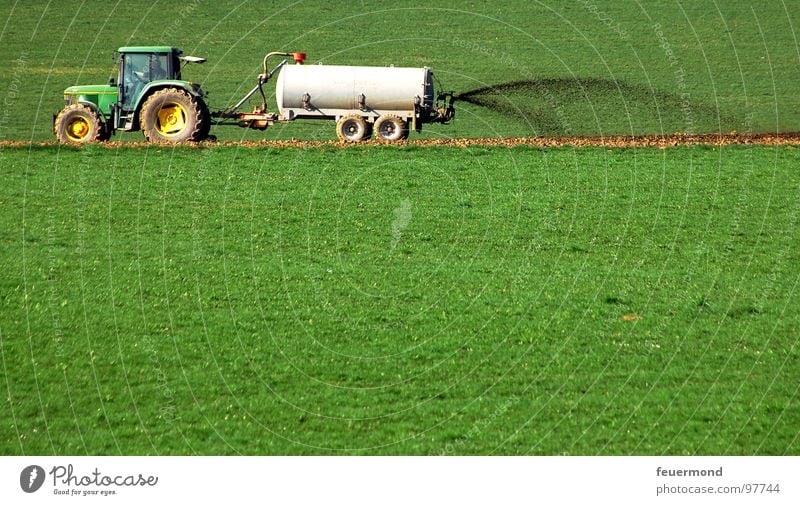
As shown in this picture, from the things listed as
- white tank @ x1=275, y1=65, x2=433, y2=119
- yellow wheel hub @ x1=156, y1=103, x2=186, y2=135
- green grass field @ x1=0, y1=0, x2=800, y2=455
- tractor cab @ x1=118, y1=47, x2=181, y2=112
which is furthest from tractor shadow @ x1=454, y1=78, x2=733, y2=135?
yellow wheel hub @ x1=156, y1=103, x2=186, y2=135

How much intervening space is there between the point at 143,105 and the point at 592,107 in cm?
2431

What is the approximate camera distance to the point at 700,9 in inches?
2537

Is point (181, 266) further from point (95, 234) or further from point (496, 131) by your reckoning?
point (496, 131)

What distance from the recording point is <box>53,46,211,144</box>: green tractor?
109 ft

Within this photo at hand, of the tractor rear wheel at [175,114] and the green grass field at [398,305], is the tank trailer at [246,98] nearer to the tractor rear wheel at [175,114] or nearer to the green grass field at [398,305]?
the tractor rear wheel at [175,114]

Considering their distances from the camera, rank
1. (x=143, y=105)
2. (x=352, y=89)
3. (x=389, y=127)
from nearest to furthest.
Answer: (x=143, y=105) < (x=352, y=89) < (x=389, y=127)

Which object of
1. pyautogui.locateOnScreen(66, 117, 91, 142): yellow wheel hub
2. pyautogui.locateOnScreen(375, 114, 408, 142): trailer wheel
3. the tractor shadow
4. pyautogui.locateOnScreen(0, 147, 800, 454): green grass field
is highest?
the tractor shadow

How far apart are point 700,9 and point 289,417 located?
57086 millimetres

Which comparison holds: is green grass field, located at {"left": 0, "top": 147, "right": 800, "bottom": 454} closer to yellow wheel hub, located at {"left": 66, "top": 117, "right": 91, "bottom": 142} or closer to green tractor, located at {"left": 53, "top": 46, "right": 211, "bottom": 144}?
green tractor, located at {"left": 53, "top": 46, "right": 211, "bottom": 144}

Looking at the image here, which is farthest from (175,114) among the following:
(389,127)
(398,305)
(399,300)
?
(398,305)

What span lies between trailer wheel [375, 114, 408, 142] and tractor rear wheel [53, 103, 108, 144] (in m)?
9.00

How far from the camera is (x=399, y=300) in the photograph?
1864 centimetres

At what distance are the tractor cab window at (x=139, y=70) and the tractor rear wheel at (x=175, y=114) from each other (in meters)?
1.30

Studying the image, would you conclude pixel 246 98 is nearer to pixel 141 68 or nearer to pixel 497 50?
pixel 141 68
